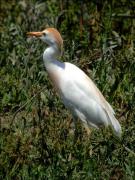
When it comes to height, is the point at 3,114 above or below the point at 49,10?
below

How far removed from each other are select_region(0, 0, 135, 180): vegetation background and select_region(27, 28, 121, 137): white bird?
0.39 ft

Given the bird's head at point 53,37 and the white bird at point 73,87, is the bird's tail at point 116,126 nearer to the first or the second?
the white bird at point 73,87

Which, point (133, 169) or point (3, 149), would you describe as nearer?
point (133, 169)

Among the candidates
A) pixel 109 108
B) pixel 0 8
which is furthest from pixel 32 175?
pixel 0 8

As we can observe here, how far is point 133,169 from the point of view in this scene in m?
4.88

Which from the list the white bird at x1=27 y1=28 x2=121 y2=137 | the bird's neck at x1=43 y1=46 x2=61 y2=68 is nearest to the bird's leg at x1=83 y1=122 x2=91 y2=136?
the white bird at x1=27 y1=28 x2=121 y2=137

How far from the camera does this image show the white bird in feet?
19.8

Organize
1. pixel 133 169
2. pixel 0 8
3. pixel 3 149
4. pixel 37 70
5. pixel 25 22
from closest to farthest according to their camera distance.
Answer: pixel 133 169
pixel 3 149
pixel 37 70
pixel 25 22
pixel 0 8

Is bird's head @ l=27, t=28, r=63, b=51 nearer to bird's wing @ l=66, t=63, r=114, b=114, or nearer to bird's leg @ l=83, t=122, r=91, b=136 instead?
bird's wing @ l=66, t=63, r=114, b=114

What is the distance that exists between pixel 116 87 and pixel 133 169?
1848 millimetres

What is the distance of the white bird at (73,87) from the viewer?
6.02m

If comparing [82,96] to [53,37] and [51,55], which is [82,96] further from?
[53,37]

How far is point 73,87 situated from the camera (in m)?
6.12

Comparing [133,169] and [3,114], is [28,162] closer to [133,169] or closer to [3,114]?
[133,169]
